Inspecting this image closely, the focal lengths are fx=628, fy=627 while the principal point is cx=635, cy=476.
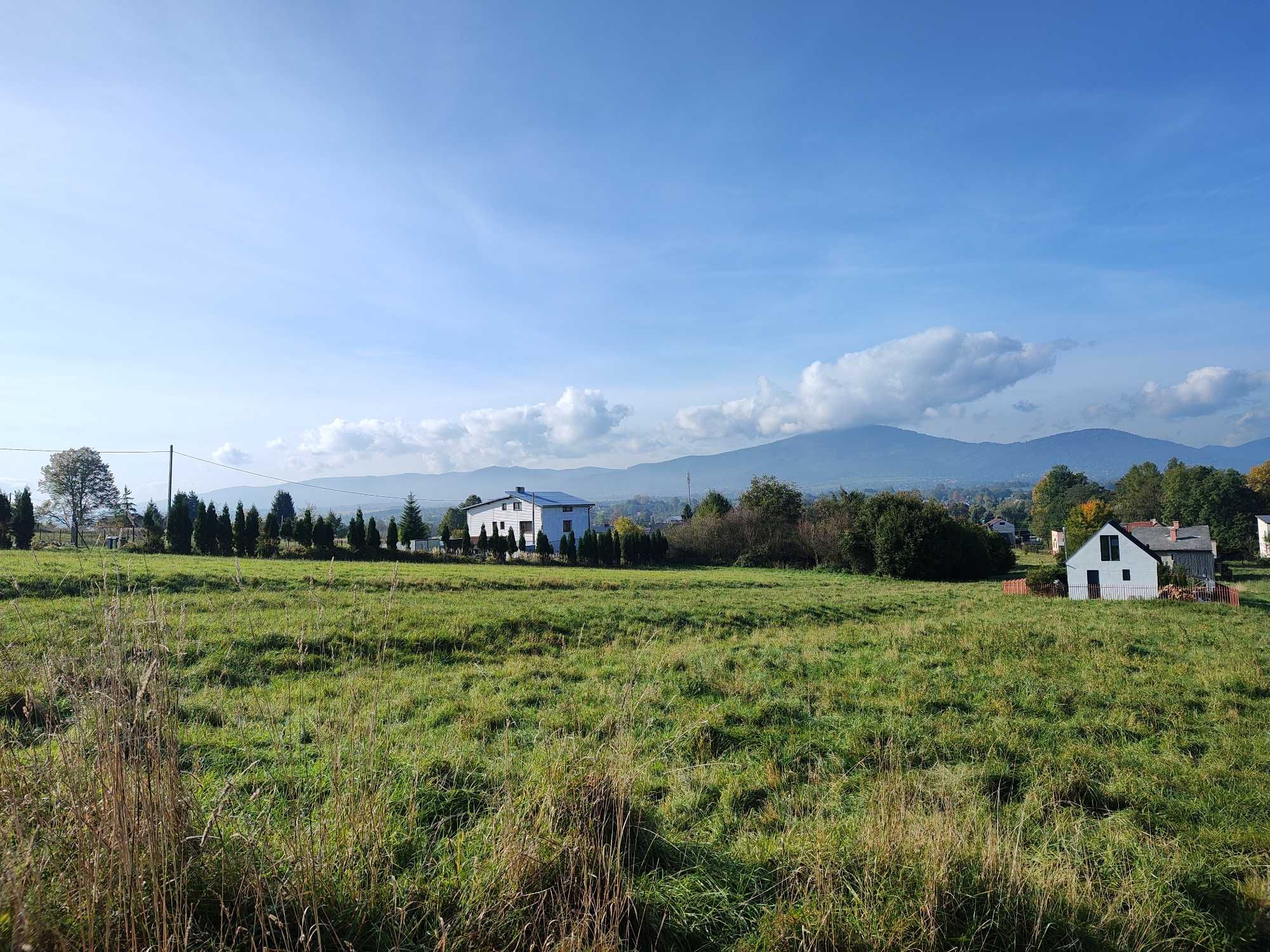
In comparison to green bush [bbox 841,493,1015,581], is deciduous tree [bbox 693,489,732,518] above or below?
above

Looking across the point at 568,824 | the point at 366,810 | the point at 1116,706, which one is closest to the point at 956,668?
the point at 1116,706

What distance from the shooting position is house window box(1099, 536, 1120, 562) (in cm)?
3256

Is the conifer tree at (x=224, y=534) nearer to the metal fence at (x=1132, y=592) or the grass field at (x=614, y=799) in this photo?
the grass field at (x=614, y=799)

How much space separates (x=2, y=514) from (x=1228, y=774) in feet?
175

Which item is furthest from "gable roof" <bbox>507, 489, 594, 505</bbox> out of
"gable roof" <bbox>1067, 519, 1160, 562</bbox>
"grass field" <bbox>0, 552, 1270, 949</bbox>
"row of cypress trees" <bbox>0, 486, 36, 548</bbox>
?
"grass field" <bbox>0, 552, 1270, 949</bbox>

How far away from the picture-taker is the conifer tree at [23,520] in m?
36.3

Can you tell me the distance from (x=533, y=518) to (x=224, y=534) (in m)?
28.4

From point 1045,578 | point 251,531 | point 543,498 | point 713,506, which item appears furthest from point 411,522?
point 1045,578

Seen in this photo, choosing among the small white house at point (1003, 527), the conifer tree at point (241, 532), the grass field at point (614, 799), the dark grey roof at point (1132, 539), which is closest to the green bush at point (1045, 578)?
the dark grey roof at point (1132, 539)

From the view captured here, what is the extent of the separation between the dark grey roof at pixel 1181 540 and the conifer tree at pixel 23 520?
217 ft

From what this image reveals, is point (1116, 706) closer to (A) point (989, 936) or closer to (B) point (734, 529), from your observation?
(A) point (989, 936)

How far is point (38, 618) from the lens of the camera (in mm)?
11016

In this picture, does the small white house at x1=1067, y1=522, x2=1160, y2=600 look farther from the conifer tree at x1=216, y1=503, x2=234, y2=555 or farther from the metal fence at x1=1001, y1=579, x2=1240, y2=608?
the conifer tree at x1=216, y1=503, x2=234, y2=555

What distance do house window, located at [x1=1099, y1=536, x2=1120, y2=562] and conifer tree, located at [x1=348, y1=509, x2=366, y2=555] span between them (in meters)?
44.0
